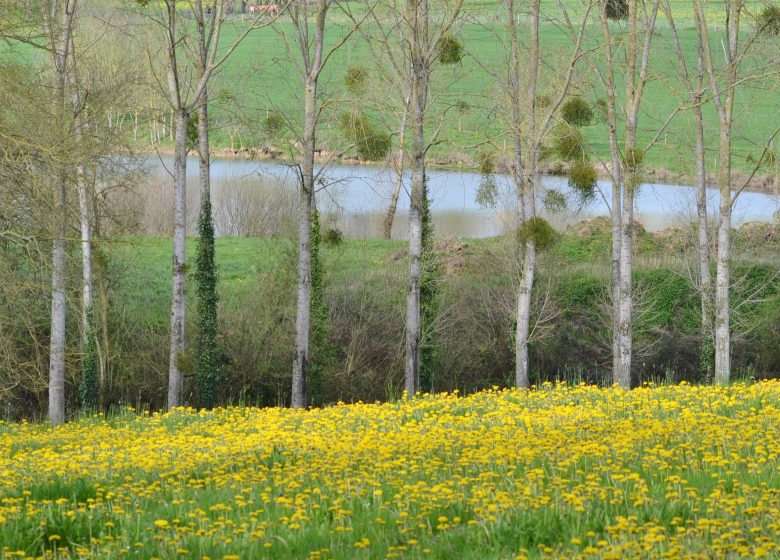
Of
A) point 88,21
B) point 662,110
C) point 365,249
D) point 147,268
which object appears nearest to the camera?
point 147,268

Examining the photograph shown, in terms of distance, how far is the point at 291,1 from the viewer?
24.6m

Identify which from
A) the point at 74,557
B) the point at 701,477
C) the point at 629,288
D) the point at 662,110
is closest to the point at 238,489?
the point at 74,557

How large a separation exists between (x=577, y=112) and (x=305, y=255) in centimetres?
771

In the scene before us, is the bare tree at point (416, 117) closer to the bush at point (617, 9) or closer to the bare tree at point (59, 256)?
the bush at point (617, 9)

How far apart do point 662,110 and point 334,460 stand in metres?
66.0

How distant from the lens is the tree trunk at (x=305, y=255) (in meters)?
25.4

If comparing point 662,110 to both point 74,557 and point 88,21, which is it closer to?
point 88,21

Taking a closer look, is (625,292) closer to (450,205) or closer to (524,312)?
(524,312)

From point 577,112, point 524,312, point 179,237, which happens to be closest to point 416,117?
point 577,112

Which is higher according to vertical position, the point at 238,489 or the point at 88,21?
the point at 88,21

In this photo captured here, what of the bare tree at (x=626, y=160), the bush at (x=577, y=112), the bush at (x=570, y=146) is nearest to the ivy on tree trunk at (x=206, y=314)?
the bush at (x=570, y=146)

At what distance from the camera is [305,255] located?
83.3 feet

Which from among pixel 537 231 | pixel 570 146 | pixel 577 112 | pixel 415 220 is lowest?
pixel 537 231

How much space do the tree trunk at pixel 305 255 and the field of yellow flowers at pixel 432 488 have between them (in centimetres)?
1167
